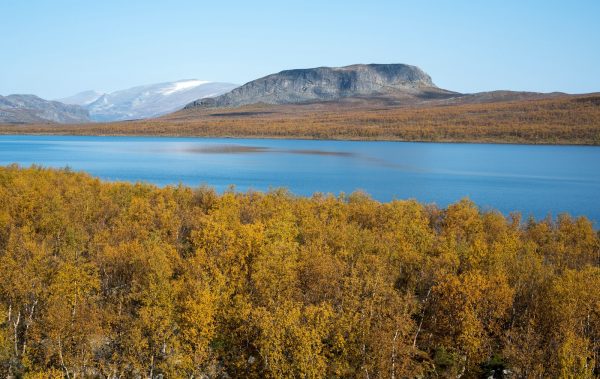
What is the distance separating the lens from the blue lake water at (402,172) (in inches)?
3007

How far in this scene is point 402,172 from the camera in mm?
105688

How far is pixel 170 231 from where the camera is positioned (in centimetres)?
3534

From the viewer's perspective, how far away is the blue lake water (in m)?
76.4

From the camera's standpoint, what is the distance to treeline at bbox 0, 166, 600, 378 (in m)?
21.1

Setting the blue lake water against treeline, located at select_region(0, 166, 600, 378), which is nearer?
treeline, located at select_region(0, 166, 600, 378)

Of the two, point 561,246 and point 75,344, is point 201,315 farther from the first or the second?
point 561,246

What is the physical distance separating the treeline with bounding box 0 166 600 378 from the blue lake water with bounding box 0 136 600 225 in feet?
126

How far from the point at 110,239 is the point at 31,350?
368 inches

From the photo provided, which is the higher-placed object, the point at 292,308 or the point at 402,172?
the point at 292,308

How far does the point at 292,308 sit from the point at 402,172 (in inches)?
3411

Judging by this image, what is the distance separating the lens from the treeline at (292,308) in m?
21.1

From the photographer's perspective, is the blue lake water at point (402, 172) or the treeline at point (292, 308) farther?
the blue lake water at point (402, 172)

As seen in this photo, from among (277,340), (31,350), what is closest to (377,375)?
(277,340)

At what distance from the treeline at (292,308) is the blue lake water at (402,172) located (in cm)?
3852
